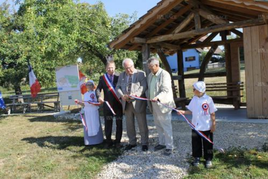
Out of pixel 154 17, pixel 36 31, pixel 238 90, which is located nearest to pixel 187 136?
pixel 154 17

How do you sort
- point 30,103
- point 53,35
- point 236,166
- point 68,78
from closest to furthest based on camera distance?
point 236,166 → point 53,35 → point 68,78 → point 30,103

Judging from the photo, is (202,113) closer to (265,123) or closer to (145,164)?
(145,164)

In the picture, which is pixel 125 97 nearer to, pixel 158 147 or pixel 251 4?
pixel 158 147

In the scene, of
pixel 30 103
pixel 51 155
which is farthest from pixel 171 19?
pixel 30 103

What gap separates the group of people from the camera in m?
3.85

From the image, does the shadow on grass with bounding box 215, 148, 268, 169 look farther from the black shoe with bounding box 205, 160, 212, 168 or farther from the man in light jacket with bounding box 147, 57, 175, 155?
the man in light jacket with bounding box 147, 57, 175, 155

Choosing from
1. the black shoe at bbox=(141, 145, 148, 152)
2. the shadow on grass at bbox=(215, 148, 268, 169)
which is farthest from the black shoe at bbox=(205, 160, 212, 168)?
the black shoe at bbox=(141, 145, 148, 152)

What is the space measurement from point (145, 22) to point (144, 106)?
9.49ft

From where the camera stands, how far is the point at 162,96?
4.42 meters

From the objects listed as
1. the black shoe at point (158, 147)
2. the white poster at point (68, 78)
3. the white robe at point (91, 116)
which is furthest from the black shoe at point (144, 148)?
the white poster at point (68, 78)

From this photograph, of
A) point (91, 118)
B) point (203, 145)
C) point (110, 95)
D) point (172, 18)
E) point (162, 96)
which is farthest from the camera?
point (172, 18)

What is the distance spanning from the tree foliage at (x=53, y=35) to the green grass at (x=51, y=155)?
3.71m

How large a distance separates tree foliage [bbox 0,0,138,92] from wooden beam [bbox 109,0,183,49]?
3.19m

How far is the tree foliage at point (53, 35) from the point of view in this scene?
30.8 feet
